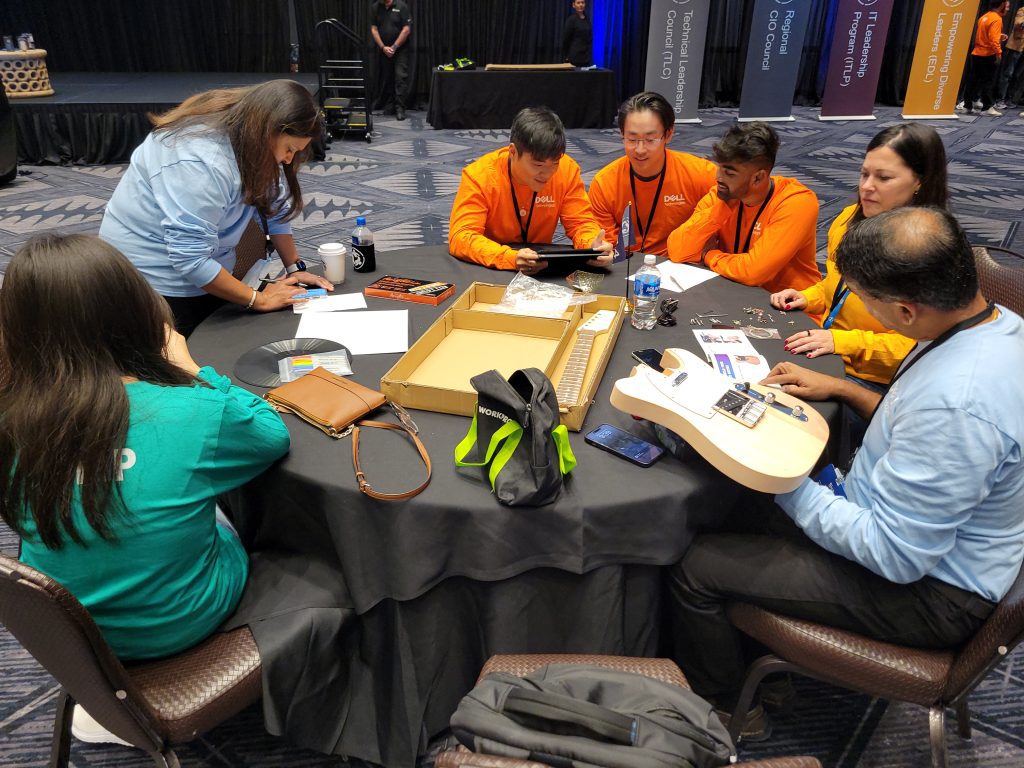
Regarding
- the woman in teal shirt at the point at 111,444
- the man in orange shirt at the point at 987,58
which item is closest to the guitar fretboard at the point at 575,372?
the woman in teal shirt at the point at 111,444

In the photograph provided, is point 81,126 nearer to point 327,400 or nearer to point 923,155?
point 327,400

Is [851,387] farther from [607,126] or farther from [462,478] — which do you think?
[607,126]

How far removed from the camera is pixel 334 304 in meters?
2.25

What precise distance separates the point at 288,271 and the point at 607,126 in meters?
7.65

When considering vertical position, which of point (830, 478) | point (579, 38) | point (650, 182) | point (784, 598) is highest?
point (579, 38)

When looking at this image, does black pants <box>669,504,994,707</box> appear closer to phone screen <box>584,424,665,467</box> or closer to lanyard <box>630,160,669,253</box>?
phone screen <box>584,424,665,467</box>

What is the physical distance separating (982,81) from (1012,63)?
37.7 inches

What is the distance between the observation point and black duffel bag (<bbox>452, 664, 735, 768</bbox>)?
875mm

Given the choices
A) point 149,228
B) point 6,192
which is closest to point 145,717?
point 149,228

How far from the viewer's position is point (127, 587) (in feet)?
4.04

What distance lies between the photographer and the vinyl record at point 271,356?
1781 mm

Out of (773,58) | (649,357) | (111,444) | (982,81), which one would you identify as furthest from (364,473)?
(982,81)

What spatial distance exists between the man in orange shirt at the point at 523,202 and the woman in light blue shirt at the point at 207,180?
0.68m

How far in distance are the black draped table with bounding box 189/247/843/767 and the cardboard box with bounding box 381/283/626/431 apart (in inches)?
2.1
